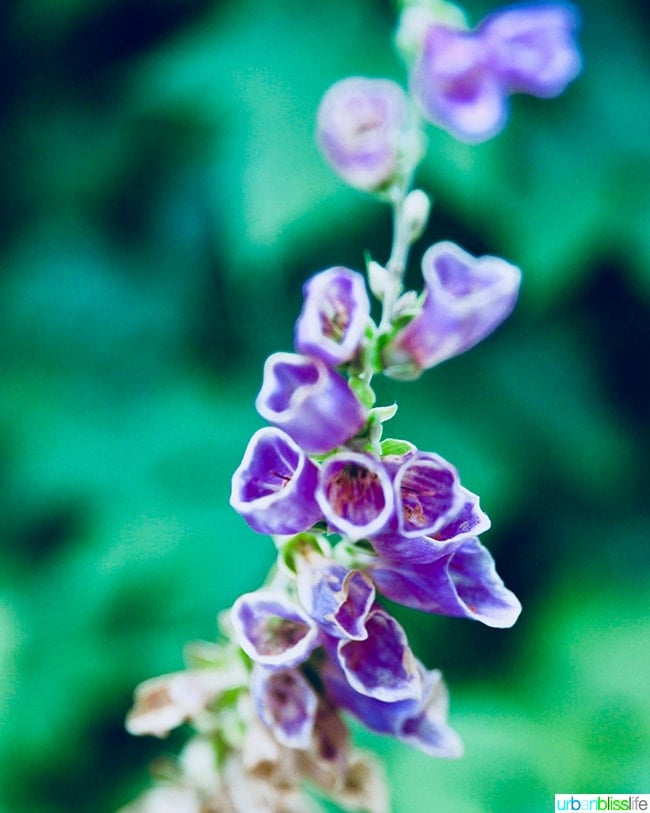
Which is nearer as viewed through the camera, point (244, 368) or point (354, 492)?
point (354, 492)

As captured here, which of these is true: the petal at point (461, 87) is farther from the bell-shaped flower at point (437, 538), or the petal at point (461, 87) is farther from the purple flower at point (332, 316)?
the bell-shaped flower at point (437, 538)

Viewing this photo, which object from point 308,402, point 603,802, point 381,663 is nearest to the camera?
point 308,402

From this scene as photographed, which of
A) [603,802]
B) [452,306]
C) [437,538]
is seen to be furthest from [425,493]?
[603,802]

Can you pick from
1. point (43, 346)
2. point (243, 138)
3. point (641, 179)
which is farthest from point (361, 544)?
point (43, 346)

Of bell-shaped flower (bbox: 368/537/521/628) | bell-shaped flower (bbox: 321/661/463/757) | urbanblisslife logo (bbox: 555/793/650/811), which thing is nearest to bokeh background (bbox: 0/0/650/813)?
urbanblisslife logo (bbox: 555/793/650/811)

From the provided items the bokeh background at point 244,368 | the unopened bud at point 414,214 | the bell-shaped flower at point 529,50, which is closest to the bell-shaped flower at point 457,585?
the unopened bud at point 414,214

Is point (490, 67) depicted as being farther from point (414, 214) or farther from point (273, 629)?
point (273, 629)
